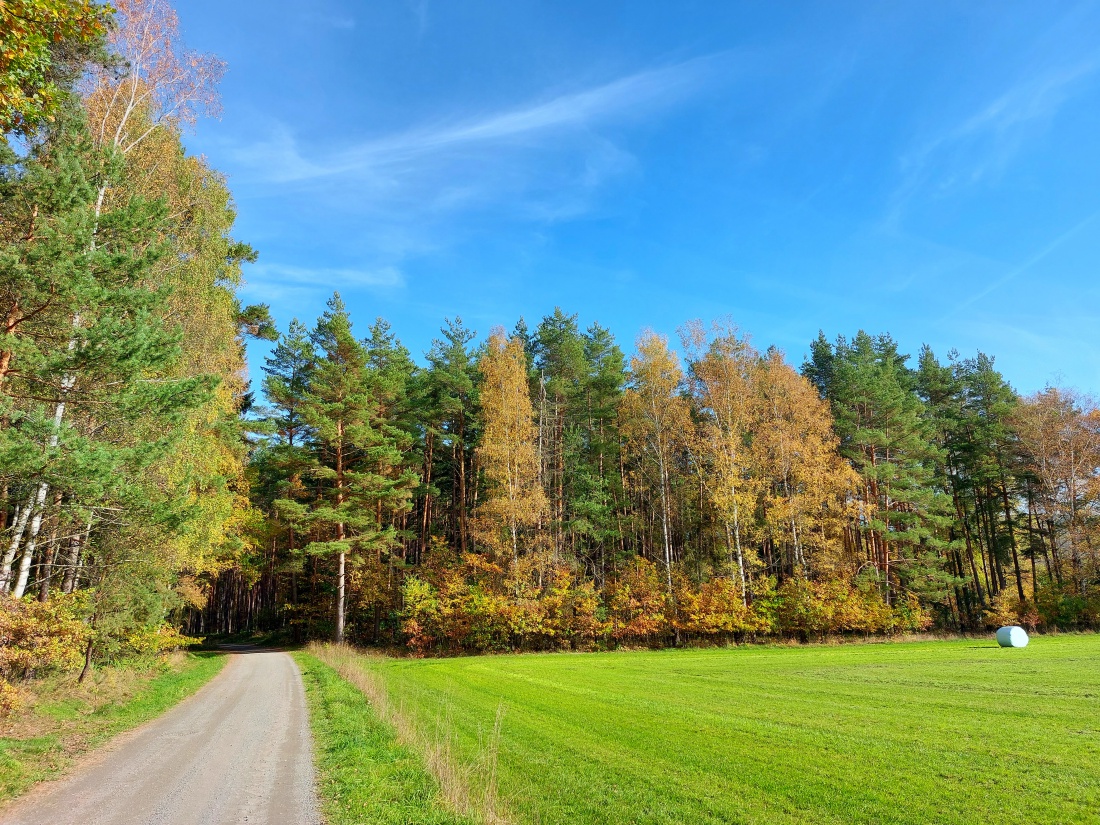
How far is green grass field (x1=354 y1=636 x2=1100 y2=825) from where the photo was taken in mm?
6328

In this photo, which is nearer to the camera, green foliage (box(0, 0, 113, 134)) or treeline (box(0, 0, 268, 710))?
green foliage (box(0, 0, 113, 134))

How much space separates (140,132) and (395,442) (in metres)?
21.5

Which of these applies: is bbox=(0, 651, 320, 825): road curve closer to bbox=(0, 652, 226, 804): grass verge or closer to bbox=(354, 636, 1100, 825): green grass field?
bbox=(0, 652, 226, 804): grass verge

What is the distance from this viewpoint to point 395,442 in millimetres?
34719

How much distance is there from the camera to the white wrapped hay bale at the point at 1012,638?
2466 centimetres

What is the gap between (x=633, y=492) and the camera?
38.9m

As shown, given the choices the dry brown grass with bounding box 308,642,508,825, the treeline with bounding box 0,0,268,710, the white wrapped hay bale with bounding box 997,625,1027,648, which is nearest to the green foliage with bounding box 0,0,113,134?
the treeline with bounding box 0,0,268,710

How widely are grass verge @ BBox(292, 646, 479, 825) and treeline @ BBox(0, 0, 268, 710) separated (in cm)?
533

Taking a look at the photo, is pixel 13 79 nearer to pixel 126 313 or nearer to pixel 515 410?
pixel 126 313

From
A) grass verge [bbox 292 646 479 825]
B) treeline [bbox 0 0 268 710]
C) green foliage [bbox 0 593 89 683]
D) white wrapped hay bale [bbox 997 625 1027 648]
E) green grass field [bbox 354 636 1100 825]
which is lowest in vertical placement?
white wrapped hay bale [bbox 997 625 1027 648]

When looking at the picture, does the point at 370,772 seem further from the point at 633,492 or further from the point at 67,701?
the point at 633,492

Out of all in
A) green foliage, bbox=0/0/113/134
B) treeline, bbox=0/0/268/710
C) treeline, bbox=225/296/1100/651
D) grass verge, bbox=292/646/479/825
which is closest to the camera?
grass verge, bbox=292/646/479/825

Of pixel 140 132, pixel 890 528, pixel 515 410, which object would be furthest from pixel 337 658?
pixel 890 528

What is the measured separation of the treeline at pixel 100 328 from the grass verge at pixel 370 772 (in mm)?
5333
